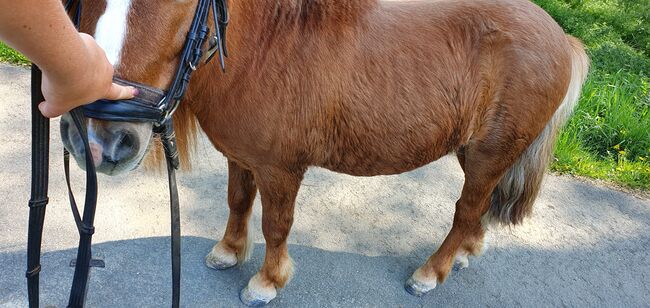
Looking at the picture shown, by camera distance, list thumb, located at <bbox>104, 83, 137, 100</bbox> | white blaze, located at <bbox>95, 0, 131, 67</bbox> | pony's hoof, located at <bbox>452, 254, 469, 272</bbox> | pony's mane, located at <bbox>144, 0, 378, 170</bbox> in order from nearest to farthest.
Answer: thumb, located at <bbox>104, 83, 137, 100</bbox>
white blaze, located at <bbox>95, 0, 131, 67</bbox>
pony's mane, located at <bbox>144, 0, 378, 170</bbox>
pony's hoof, located at <bbox>452, 254, 469, 272</bbox>

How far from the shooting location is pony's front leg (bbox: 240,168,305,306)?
2.03 metres

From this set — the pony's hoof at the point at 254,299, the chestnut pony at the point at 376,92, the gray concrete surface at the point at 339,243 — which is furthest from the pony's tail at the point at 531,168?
the pony's hoof at the point at 254,299

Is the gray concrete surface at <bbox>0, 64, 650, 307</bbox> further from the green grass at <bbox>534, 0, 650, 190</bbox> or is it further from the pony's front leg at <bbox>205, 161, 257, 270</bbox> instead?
the green grass at <bbox>534, 0, 650, 190</bbox>

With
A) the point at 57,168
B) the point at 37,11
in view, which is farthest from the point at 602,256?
the point at 57,168

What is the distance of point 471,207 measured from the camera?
8.01 feet

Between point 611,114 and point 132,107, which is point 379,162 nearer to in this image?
point 132,107

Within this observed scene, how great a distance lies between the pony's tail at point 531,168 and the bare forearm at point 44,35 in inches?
79.7

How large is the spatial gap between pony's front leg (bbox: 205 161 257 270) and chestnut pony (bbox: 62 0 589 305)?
0.22 meters

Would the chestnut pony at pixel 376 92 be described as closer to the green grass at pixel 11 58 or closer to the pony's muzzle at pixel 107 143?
the pony's muzzle at pixel 107 143

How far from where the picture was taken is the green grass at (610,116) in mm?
3764

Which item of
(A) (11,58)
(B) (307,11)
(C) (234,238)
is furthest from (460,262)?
(A) (11,58)

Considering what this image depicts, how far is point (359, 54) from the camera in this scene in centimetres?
189

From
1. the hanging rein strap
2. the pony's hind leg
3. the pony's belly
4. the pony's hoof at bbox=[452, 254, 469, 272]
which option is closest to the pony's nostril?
the hanging rein strap

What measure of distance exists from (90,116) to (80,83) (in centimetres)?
34
